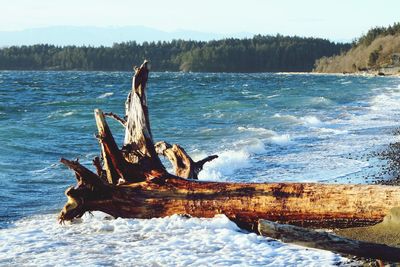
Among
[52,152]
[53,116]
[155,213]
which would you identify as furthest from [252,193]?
[53,116]

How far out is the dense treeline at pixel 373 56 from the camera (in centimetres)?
13000

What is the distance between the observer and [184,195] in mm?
8242

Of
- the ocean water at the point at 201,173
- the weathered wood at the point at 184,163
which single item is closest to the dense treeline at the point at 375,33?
the ocean water at the point at 201,173

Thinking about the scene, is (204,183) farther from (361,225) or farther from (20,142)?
(20,142)

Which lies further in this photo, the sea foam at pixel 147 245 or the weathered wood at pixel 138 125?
the weathered wood at pixel 138 125

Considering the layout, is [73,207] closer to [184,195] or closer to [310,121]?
[184,195]

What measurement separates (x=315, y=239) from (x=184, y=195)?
338 centimetres

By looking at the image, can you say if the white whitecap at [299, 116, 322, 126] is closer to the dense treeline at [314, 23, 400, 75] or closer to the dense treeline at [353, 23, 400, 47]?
the dense treeline at [314, 23, 400, 75]

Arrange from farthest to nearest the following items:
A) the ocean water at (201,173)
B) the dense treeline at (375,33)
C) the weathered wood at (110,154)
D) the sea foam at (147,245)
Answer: the dense treeline at (375,33) < the weathered wood at (110,154) < the ocean water at (201,173) < the sea foam at (147,245)

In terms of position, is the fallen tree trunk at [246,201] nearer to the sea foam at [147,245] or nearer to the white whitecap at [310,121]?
the sea foam at [147,245]

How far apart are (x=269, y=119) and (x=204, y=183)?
19148 mm

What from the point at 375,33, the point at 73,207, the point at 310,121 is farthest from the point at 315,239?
the point at 375,33

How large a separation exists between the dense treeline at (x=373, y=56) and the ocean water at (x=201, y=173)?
101009mm

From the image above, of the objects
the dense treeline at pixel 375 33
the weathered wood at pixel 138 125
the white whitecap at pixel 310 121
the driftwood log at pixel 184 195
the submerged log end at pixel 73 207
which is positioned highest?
the dense treeline at pixel 375 33
